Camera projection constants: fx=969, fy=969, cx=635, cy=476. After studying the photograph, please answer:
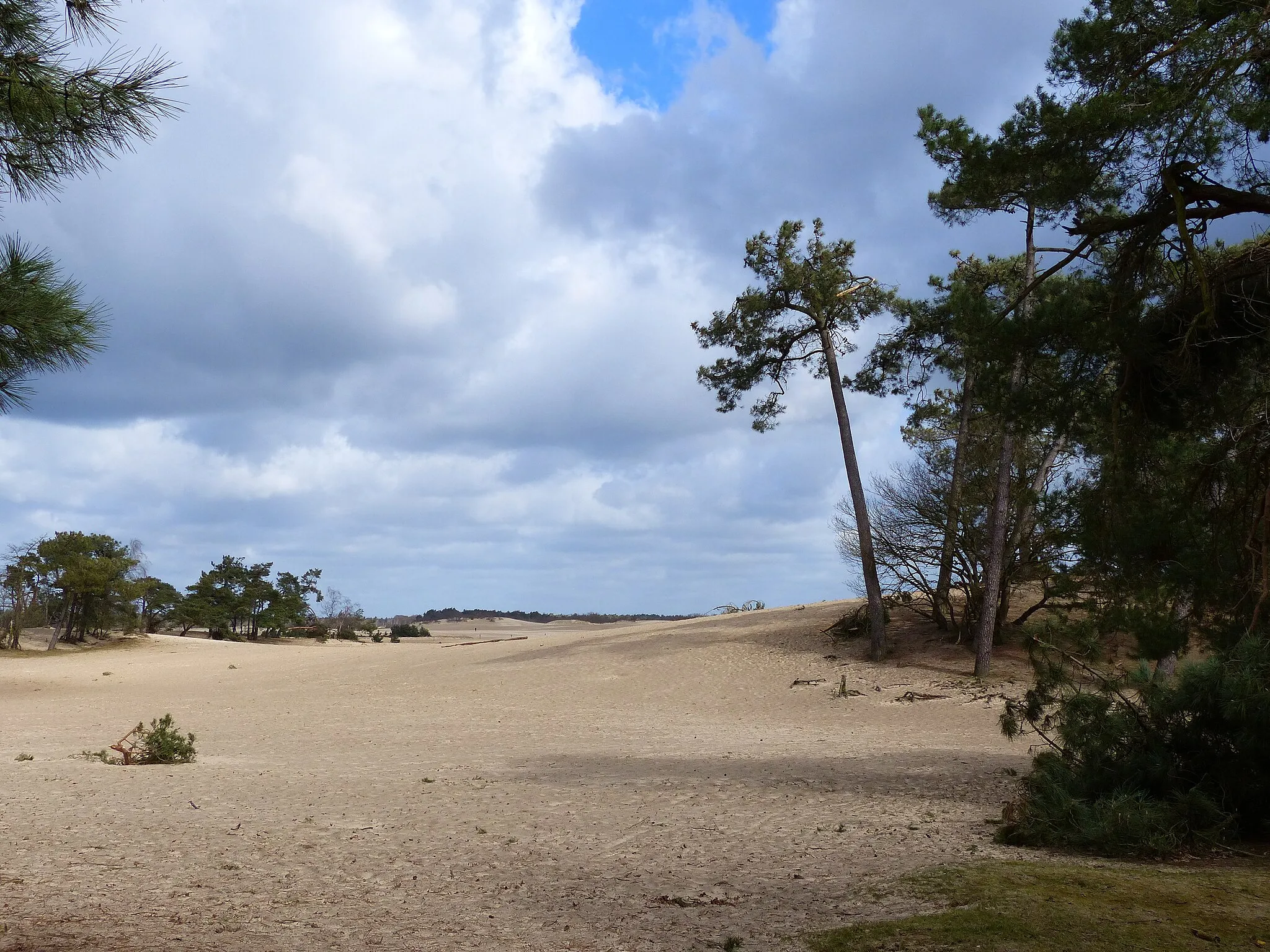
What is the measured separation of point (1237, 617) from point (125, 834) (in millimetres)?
9310

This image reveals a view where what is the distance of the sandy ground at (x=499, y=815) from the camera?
18.2 feet

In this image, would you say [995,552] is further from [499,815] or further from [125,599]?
[125,599]

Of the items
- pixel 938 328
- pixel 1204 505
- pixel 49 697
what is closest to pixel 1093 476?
pixel 1204 505

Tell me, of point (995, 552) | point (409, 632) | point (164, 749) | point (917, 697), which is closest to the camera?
point (164, 749)

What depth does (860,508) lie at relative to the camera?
24453mm

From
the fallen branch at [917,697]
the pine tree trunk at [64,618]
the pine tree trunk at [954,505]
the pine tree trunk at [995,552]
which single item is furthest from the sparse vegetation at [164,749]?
the pine tree trunk at [64,618]

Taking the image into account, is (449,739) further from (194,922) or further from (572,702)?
(194,922)

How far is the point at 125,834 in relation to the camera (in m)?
7.95

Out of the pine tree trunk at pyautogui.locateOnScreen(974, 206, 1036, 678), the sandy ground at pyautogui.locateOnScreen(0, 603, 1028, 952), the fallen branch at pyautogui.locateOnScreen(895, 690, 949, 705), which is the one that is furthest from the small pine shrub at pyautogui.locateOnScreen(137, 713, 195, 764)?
the pine tree trunk at pyautogui.locateOnScreen(974, 206, 1036, 678)

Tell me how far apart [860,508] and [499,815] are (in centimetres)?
1704

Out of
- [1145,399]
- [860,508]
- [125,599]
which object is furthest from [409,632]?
[1145,399]

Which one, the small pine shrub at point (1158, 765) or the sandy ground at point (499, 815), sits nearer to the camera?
the sandy ground at point (499, 815)

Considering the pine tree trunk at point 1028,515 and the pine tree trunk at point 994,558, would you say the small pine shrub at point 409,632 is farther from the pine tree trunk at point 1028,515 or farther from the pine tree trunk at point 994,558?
the pine tree trunk at point 1028,515

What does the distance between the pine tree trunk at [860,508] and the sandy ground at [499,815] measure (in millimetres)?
1952
